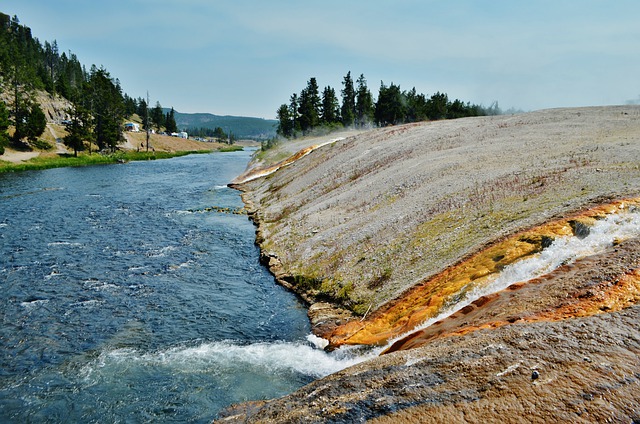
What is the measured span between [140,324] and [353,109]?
129135 millimetres

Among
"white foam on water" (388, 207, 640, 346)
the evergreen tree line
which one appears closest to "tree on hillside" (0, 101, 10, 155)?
the evergreen tree line

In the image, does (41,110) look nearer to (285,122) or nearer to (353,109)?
(285,122)

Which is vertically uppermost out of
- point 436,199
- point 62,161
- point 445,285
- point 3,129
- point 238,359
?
point 3,129

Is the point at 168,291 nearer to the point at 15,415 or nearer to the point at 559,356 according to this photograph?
the point at 15,415

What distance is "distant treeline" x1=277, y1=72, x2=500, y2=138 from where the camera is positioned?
11569 centimetres

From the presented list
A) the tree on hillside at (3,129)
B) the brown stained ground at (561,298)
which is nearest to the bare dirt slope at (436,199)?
the brown stained ground at (561,298)

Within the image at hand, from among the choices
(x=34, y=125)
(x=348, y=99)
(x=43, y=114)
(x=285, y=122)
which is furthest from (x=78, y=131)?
(x=348, y=99)

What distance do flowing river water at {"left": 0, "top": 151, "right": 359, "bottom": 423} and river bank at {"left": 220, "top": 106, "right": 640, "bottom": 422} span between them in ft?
5.32

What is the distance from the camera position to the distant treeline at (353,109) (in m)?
A: 116

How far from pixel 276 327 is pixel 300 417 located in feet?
26.4

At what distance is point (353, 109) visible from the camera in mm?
136625

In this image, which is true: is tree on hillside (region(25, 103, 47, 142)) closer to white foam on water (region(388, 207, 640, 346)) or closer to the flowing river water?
the flowing river water

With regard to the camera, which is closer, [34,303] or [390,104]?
[34,303]

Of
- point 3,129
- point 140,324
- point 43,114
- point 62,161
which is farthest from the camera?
point 43,114
